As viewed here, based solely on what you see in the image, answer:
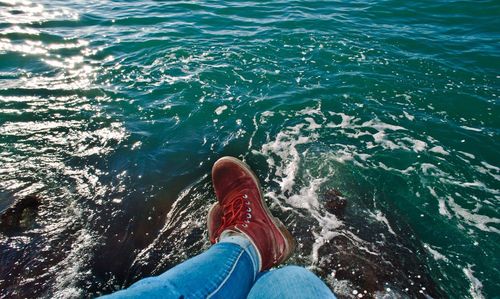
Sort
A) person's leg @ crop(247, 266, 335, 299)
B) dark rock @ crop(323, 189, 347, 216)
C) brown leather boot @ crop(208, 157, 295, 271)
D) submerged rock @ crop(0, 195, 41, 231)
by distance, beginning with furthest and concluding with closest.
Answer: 1. dark rock @ crop(323, 189, 347, 216)
2. submerged rock @ crop(0, 195, 41, 231)
3. brown leather boot @ crop(208, 157, 295, 271)
4. person's leg @ crop(247, 266, 335, 299)

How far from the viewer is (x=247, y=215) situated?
313cm

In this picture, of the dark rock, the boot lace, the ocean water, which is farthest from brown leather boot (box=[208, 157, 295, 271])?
the dark rock

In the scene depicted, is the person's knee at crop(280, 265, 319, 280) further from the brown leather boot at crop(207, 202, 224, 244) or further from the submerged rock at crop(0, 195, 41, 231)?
A: the submerged rock at crop(0, 195, 41, 231)

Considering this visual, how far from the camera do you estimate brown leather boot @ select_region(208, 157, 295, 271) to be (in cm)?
280

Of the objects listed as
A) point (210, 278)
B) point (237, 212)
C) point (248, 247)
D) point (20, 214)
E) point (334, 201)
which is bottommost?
point (334, 201)

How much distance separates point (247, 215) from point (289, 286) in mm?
1175

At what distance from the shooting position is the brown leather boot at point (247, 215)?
2803mm

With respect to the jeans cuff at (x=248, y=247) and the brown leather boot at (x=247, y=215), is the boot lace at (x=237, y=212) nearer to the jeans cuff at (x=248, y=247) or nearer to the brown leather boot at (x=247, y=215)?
the brown leather boot at (x=247, y=215)

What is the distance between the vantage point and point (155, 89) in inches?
244

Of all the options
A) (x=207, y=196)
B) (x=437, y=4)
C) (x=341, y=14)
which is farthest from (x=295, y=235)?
(x=437, y=4)

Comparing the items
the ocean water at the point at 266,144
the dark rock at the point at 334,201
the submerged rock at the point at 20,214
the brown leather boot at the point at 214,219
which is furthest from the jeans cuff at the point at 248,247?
the submerged rock at the point at 20,214

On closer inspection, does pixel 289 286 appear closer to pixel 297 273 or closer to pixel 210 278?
pixel 297 273

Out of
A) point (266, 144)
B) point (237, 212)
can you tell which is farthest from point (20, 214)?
point (266, 144)

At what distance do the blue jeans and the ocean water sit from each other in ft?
4.27
